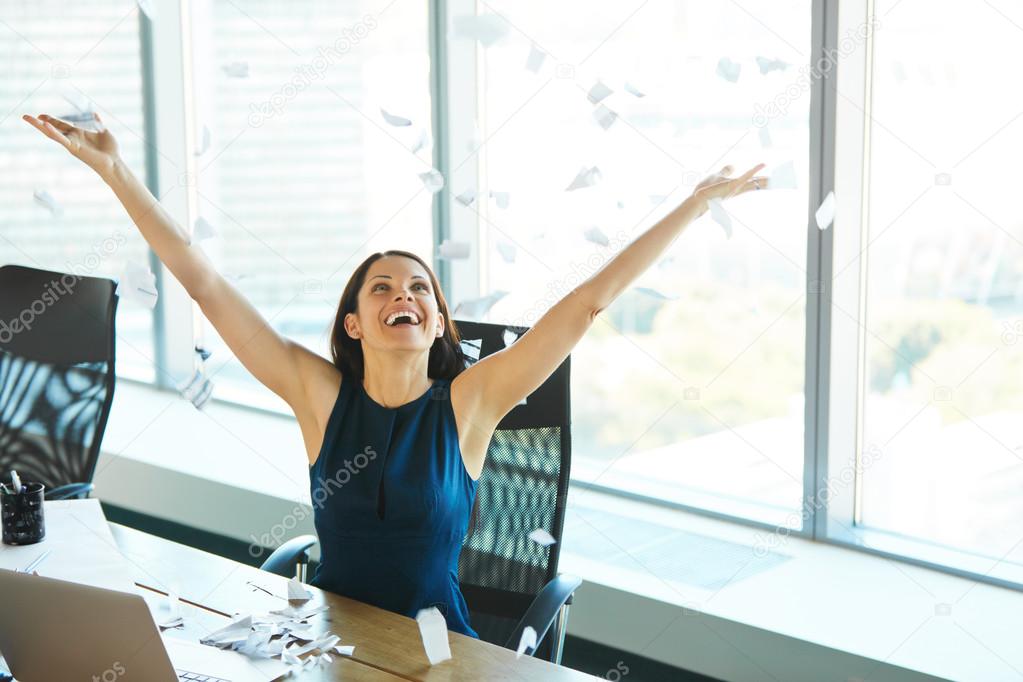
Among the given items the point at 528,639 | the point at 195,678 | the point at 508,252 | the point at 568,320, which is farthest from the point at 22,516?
the point at 508,252

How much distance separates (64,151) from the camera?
221 inches

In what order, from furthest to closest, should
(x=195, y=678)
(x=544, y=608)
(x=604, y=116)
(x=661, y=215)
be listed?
1. (x=661, y=215)
2. (x=604, y=116)
3. (x=544, y=608)
4. (x=195, y=678)

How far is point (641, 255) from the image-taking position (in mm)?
2203

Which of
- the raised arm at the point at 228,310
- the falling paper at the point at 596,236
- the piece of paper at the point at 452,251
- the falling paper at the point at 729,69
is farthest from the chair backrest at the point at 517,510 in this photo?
the falling paper at the point at 729,69

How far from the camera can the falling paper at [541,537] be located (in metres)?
2.30

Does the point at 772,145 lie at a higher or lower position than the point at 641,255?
higher

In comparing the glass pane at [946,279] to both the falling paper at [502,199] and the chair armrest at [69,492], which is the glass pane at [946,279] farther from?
the chair armrest at [69,492]

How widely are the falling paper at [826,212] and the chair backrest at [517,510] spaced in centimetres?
112

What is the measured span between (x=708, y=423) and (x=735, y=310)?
384mm

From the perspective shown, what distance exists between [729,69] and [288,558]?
1923 millimetres

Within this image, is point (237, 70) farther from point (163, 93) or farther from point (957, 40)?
point (957, 40)

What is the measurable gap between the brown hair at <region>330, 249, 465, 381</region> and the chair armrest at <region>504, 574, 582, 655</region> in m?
0.49

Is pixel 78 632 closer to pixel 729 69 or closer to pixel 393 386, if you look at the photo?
pixel 393 386

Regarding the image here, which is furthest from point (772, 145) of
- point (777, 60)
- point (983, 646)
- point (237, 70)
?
point (237, 70)
